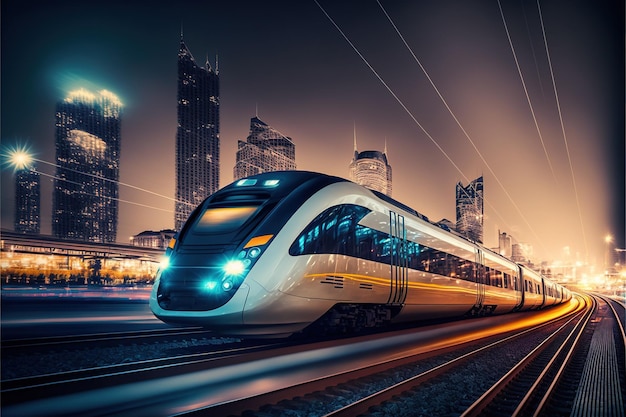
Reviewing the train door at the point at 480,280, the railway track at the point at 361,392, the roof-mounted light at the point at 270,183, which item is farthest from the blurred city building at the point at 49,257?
the railway track at the point at 361,392

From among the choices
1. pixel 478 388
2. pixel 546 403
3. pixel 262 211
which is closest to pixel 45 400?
pixel 262 211

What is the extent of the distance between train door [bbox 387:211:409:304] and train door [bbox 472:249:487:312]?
22.3 feet

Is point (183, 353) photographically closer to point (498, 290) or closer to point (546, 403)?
point (546, 403)

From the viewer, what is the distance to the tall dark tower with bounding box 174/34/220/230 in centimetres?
13512

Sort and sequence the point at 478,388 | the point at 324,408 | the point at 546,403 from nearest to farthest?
the point at 324,408 → the point at 546,403 → the point at 478,388

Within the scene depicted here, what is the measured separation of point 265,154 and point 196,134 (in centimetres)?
6244

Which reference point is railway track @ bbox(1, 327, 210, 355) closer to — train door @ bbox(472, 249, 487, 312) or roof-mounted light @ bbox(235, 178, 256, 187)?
roof-mounted light @ bbox(235, 178, 256, 187)

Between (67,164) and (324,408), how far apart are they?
7331cm

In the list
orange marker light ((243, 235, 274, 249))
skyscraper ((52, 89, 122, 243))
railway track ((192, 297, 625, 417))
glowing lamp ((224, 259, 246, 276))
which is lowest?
railway track ((192, 297, 625, 417))

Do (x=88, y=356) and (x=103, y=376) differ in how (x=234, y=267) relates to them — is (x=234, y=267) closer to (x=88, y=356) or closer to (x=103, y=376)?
(x=103, y=376)

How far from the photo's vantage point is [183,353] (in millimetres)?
8188

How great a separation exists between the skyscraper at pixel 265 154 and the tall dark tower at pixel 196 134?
17.7m

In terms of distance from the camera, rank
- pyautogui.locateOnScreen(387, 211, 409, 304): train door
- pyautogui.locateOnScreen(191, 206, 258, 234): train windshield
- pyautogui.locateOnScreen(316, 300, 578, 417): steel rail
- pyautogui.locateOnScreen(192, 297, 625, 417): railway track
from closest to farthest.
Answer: pyautogui.locateOnScreen(316, 300, 578, 417): steel rail, pyautogui.locateOnScreen(192, 297, 625, 417): railway track, pyautogui.locateOnScreen(191, 206, 258, 234): train windshield, pyautogui.locateOnScreen(387, 211, 409, 304): train door

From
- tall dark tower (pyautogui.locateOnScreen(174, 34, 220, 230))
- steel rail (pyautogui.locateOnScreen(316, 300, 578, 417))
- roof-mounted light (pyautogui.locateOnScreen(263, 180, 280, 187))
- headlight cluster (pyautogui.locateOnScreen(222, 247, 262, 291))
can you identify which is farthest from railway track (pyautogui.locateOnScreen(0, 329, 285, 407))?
tall dark tower (pyautogui.locateOnScreen(174, 34, 220, 230))
